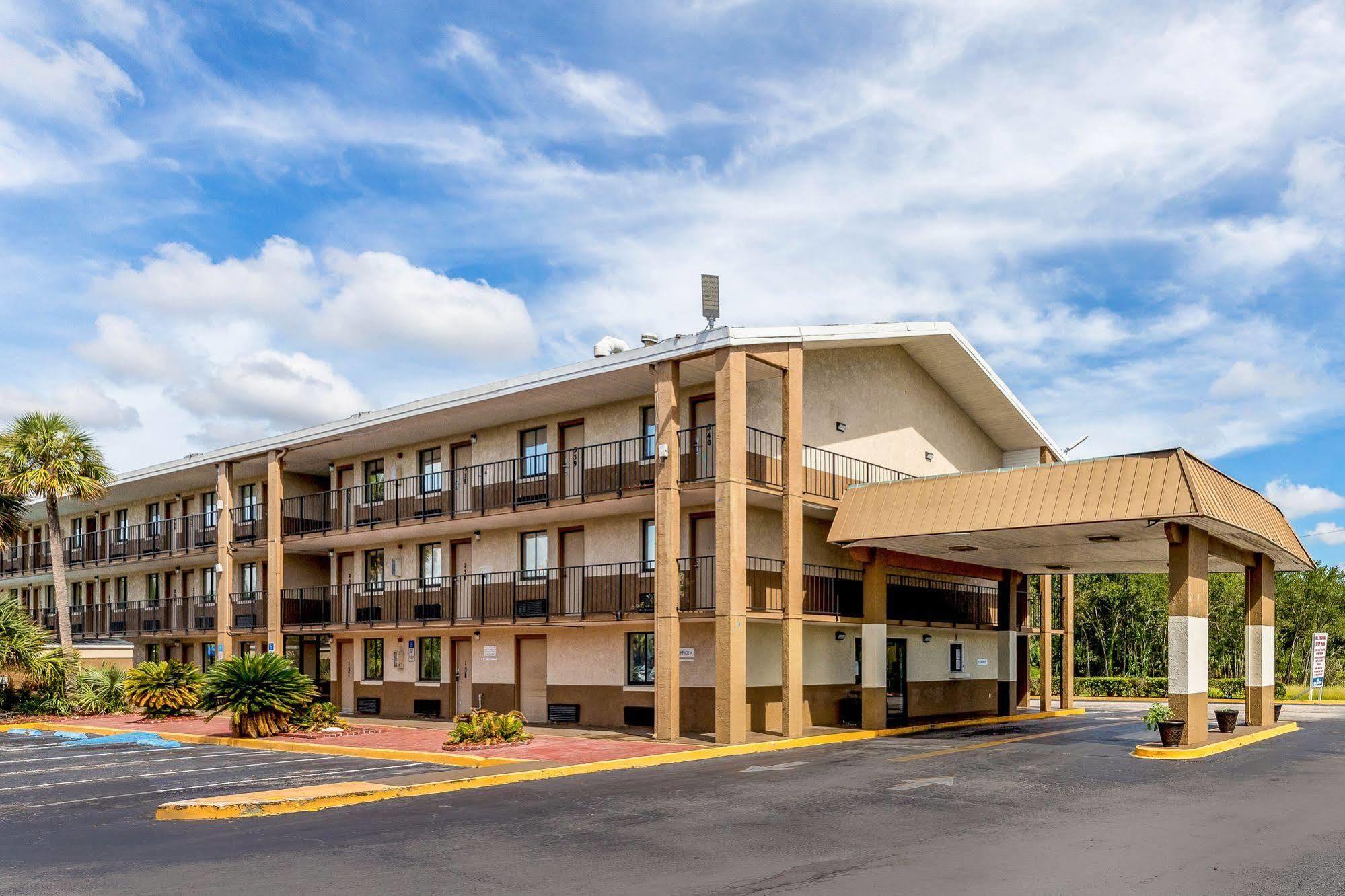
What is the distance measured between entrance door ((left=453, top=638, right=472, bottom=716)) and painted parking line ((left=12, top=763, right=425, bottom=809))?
1264cm

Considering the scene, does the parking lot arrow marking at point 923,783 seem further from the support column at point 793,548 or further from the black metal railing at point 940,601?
the black metal railing at point 940,601

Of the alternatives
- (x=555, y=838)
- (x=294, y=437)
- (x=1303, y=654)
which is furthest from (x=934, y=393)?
(x=1303, y=654)

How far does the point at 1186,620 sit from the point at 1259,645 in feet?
27.4

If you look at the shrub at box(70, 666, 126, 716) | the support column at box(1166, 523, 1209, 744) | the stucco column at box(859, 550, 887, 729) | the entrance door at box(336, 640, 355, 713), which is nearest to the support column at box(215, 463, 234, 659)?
the shrub at box(70, 666, 126, 716)

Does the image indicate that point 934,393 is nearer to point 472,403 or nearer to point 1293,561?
point 1293,561

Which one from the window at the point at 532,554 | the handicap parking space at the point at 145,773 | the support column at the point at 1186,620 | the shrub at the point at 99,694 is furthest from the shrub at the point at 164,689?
the support column at the point at 1186,620

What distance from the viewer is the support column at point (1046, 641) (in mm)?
37500

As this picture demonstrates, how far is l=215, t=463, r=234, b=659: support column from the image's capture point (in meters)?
38.6

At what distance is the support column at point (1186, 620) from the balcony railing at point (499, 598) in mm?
9389

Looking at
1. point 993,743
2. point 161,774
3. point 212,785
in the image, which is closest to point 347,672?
point 161,774

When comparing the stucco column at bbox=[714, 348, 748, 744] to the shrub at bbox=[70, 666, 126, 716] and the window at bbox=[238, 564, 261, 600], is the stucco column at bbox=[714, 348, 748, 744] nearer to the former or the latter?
the shrub at bbox=[70, 666, 126, 716]

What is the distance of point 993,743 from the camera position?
24906 mm

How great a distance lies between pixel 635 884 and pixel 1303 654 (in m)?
55.6

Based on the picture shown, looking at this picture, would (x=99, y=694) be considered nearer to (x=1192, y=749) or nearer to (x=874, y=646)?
(x=874, y=646)
